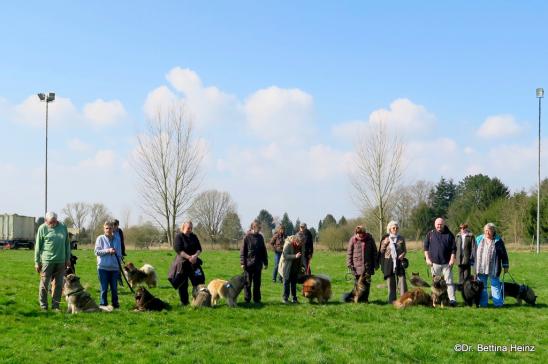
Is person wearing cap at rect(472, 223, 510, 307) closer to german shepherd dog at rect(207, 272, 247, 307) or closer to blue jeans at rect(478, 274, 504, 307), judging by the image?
blue jeans at rect(478, 274, 504, 307)

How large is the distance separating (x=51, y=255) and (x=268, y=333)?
408 centimetres

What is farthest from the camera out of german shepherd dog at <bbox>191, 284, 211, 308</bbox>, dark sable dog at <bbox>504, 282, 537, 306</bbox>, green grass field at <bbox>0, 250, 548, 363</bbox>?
dark sable dog at <bbox>504, 282, 537, 306</bbox>

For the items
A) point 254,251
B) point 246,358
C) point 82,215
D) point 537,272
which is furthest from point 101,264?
point 82,215

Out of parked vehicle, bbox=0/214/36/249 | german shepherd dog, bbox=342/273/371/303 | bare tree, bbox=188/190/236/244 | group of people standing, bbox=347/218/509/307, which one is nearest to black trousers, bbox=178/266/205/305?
group of people standing, bbox=347/218/509/307

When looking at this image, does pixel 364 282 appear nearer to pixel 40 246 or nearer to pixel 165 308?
pixel 165 308

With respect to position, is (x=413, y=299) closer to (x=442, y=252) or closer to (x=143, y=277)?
(x=442, y=252)

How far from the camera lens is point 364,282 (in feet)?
39.4

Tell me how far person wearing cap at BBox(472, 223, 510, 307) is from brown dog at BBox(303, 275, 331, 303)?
3.19 metres

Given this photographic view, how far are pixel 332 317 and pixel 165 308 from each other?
3085 millimetres

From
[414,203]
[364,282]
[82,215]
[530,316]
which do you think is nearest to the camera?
[530,316]

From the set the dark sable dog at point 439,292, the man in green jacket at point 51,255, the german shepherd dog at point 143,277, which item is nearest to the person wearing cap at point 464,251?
the dark sable dog at point 439,292

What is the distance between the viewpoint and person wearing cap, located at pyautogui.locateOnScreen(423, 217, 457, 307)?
38.9 ft

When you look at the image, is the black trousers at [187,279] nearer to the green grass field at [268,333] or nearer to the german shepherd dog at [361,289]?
the green grass field at [268,333]

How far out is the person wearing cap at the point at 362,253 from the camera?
1184 centimetres
